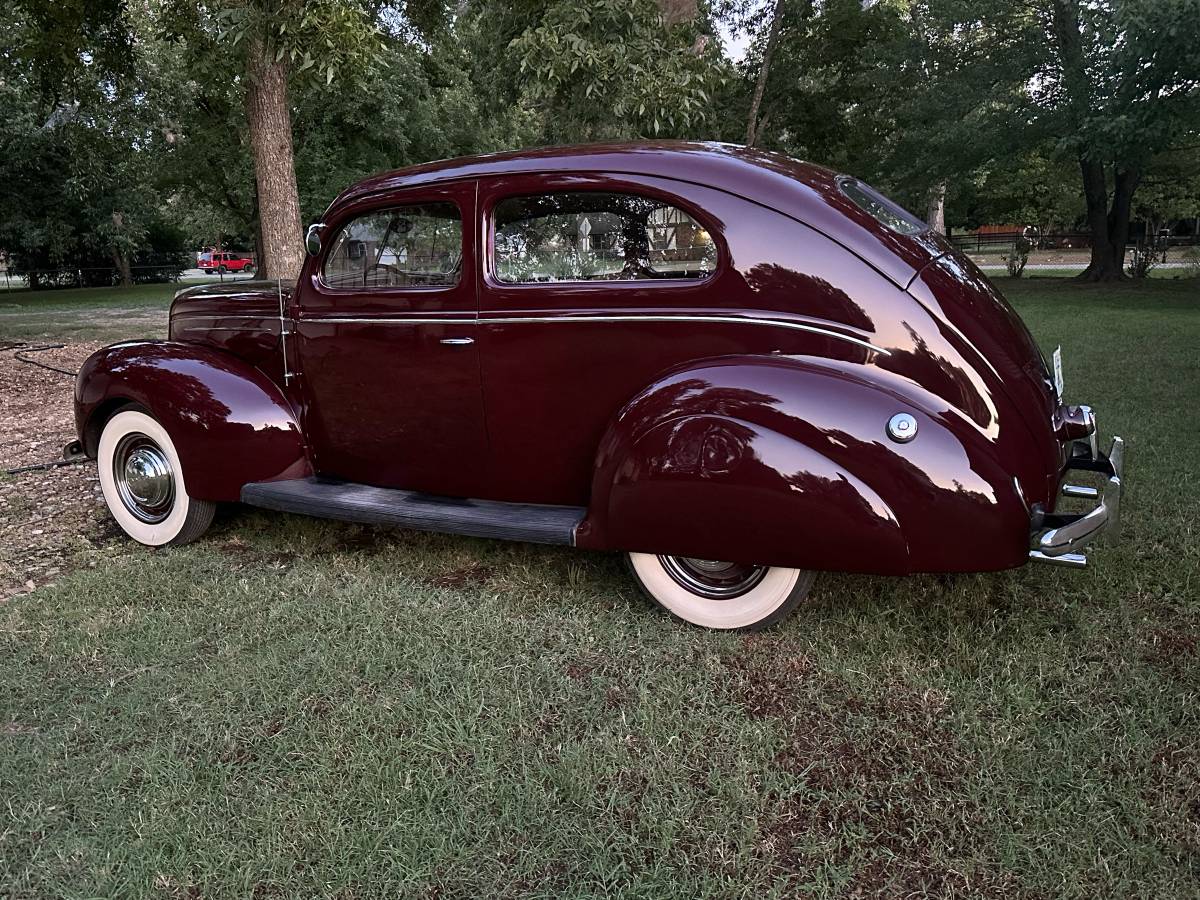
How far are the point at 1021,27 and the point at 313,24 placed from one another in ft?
55.2

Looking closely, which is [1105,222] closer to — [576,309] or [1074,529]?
[1074,529]

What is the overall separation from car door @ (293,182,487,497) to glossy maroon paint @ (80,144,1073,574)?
0.01 metres

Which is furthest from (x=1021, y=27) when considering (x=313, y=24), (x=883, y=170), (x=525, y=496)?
(x=525, y=496)

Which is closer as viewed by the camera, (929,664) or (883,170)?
(929,664)

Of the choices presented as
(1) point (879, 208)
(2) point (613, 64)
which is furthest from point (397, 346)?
(2) point (613, 64)

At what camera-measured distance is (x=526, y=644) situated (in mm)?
3109

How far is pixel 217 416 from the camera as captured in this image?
3.86 m

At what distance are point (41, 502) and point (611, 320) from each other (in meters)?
4.00

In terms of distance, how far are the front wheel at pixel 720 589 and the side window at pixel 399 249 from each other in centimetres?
149

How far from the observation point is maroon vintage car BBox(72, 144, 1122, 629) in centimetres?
273

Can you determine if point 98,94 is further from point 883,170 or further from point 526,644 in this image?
point 883,170

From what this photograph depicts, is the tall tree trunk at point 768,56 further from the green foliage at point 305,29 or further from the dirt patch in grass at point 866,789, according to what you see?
the dirt patch in grass at point 866,789

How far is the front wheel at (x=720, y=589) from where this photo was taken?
306cm

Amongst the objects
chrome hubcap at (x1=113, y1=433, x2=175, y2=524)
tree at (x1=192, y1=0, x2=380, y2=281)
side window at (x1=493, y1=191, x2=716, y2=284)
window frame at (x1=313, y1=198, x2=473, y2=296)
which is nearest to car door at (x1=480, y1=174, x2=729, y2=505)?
side window at (x1=493, y1=191, x2=716, y2=284)
